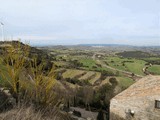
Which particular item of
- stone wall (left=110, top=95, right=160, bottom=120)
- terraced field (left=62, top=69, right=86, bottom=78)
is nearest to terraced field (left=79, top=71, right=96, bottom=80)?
terraced field (left=62, top=69, right=86, bottom=78)

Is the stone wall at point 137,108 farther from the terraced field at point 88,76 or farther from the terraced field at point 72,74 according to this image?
the terraced field at point 88,76

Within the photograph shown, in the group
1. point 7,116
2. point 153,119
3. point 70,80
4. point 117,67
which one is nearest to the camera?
point 7,116

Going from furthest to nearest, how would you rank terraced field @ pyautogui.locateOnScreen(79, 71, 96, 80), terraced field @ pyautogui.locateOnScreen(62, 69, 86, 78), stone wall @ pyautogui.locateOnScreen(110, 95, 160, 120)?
terraced field @ pyautogui.locateOnScreen(79, 71, 96, 80) < terraced field @ pyautogui.locateOnScreen(62, 69, 86, 78) < stone wall @ pyautogui.locateOnScreen(110, 95, 160, 120)

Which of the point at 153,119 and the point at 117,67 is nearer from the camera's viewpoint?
the point at 153,119

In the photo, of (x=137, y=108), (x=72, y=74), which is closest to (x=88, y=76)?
(x=72, y=74)

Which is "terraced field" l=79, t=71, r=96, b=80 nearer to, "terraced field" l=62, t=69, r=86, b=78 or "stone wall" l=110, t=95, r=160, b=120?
"terraced field" l=62, t=69, r=86, b=78

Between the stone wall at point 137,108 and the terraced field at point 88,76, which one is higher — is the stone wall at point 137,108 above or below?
above

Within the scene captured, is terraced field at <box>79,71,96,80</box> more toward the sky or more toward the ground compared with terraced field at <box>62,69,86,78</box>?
more toward the ground

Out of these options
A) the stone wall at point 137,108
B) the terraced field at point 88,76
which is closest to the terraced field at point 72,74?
the terraced field at point 88,76

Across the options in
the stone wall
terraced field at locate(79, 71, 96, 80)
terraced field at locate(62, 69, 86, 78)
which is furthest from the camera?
terraced field at locate(79, 71, 96, 80)

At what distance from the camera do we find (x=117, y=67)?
8225 centimetres

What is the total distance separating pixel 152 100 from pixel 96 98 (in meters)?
26.1

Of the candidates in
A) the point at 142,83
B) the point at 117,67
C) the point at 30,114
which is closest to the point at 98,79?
the point at 117,67

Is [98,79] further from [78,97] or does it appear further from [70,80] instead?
[78,97]
